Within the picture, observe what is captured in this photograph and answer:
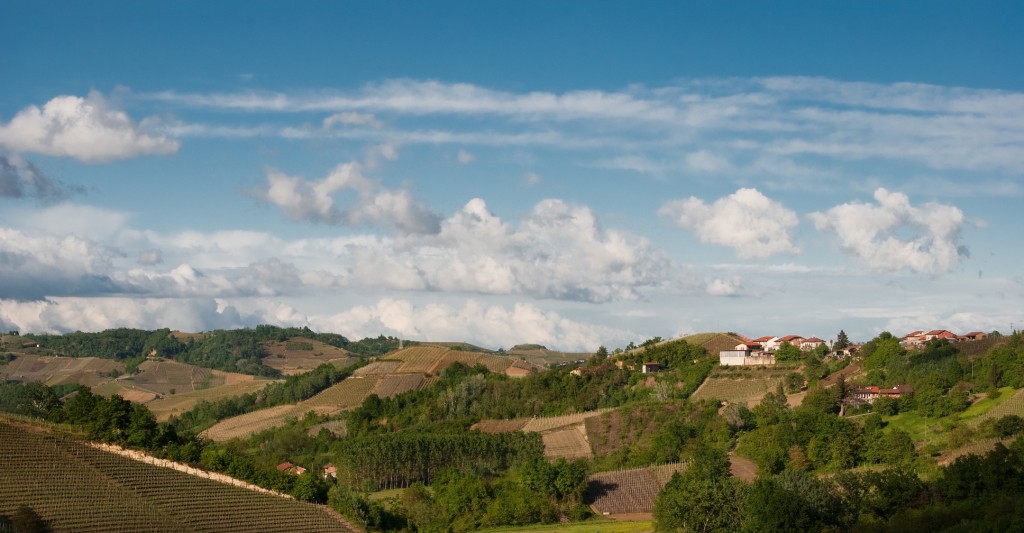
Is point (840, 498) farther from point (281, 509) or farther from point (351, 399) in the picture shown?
point (351, 399)

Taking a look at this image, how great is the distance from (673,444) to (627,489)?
16.4 m

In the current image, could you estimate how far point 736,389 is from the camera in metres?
155

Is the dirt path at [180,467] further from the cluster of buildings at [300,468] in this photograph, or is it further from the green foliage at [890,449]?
the green foliage at [890,449]

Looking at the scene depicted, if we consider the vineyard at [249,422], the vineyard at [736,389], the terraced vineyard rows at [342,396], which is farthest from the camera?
the terraced vineyard rows at [342,396]

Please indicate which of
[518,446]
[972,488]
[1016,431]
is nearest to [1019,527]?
[972,488]

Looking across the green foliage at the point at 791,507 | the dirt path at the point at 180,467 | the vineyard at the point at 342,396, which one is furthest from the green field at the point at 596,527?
the vineyard at the point at 342,396

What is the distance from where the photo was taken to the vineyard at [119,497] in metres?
77.6

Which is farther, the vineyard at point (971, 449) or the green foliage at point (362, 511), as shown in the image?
the vineyard at point (971, 449)

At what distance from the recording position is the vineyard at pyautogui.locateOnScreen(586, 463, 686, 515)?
358ft

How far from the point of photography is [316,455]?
14675 centimetres

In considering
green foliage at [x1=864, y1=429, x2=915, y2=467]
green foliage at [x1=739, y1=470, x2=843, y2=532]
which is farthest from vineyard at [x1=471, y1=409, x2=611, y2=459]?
green foliage at [x1=739, y1=470, x2=843, y2=532]

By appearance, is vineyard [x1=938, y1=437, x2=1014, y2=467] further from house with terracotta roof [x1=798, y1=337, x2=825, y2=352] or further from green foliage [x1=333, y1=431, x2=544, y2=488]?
house with terracotta roof [x1=798, y1=337, x2=825, y2=352]

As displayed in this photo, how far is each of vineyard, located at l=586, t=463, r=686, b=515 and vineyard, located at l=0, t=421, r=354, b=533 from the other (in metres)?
29.3

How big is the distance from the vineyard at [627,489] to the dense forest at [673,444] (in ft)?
8.27
